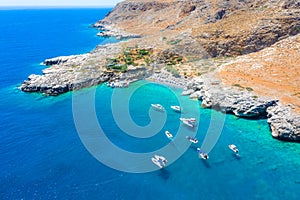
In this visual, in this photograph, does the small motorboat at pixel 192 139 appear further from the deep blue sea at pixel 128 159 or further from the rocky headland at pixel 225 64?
the rocky headland at pixel 225 64

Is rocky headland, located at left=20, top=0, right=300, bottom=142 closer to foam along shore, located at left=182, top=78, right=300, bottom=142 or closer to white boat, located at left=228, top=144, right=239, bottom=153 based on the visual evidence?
foam along shore, located at left=182, top=78, right=300, bottom=142

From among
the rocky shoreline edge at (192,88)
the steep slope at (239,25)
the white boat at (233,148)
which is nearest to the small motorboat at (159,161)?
the white boat at (233,148)

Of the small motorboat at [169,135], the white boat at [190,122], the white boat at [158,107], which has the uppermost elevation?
the white boat at [158,107]

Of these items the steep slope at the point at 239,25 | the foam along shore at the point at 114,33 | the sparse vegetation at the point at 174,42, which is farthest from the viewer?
the foam along shore at the point at 114,33

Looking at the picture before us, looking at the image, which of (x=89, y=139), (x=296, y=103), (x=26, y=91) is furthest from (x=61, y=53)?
(x=296, y=103)

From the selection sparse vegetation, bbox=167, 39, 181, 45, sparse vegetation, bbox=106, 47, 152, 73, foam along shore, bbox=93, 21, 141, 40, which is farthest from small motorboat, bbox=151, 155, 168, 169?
foam along shore, bbox=93, 21, 141, 40

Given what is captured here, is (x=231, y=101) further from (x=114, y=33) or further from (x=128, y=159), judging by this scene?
(x=114, y=33)

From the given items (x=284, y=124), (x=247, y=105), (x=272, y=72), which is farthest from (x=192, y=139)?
(x=272, y=72)
